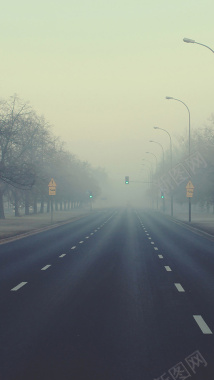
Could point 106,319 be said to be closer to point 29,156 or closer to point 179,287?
point 179,287

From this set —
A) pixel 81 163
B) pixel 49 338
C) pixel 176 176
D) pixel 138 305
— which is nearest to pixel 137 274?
pixel 138 305

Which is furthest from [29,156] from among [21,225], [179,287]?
[179,287]

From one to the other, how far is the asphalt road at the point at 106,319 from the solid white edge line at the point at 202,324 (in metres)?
0.02

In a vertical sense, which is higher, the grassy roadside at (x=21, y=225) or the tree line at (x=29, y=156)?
the tree line at (x=29, y=156)

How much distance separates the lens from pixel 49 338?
7.38 m

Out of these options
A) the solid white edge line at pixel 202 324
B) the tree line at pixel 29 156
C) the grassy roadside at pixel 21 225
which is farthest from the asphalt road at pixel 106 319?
the tree line at pixel 29 156

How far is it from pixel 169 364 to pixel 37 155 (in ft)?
193

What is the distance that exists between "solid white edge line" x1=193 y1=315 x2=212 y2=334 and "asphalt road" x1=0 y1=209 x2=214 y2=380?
0.6 inches

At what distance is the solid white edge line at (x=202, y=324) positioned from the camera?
7.82m

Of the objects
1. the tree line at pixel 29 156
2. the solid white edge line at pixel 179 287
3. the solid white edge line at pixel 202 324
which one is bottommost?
the solid white edge line at pixel 179 287

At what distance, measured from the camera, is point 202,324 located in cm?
829

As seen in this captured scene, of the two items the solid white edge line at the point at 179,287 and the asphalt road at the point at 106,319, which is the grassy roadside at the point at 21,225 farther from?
the solid white edge line at the point at 179,287

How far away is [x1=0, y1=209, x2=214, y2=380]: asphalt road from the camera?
612cm

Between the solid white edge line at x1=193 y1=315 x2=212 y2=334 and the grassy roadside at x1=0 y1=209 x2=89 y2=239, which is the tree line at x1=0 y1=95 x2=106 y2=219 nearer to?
the grassy roadside at x1=0 y1=209 x2=89 y2=239
